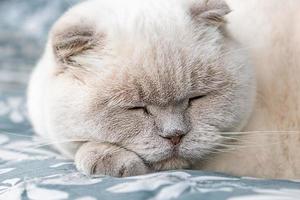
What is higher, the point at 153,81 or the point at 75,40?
the point at 75,40

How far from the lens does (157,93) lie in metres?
1.36

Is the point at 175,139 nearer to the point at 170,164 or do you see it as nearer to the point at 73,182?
the point at 170,164

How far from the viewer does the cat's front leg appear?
1380 mm

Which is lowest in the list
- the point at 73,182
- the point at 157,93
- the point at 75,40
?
the point at 73,182

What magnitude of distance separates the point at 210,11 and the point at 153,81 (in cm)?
25

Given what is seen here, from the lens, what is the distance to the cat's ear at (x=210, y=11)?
1.48 m

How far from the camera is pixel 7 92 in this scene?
99.3 inches

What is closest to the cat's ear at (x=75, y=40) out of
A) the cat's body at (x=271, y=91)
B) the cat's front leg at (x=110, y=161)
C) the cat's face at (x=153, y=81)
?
the cat's face at (x=153, y=81)

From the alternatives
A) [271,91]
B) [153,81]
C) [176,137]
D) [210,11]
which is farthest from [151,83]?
[271,91]

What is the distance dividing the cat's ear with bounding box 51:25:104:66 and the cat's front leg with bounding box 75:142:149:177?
218 mm

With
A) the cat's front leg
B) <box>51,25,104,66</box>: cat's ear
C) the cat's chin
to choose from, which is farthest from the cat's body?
<box>51,25,104,66</box>: cat's ear

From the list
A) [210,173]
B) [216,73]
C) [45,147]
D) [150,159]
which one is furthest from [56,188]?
[45,147]

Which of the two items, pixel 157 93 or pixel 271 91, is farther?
pixel 271 91

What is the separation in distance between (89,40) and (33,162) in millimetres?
432
